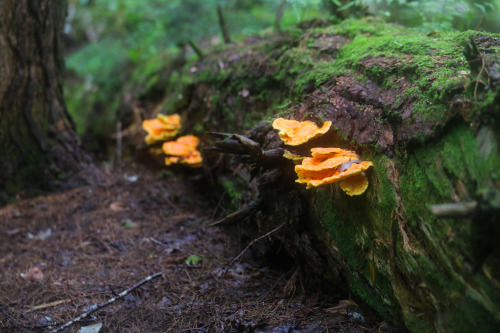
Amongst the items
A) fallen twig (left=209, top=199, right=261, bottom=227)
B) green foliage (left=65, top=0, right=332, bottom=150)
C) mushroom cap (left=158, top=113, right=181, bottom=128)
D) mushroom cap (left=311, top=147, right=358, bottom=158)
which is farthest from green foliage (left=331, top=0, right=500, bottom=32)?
mushroom cap (left=158, top=113, right=181, bottom=128)

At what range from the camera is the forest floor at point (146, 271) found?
2.89 m

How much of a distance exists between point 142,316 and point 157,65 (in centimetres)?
575

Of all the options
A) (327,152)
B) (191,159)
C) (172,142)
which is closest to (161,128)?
(172,142)

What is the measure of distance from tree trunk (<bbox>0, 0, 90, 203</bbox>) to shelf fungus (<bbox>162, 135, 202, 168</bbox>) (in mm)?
1958

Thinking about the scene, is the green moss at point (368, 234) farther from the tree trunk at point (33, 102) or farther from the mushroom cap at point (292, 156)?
the tree trunk at point (33, 102)

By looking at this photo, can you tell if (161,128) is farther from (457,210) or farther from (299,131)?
(457,210)

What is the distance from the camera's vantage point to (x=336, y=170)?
8.29ft

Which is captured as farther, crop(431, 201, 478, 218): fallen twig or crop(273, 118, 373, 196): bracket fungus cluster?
crop(273, 118, 373, 196): bracket fungus cluster

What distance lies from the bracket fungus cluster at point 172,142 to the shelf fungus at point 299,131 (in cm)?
234

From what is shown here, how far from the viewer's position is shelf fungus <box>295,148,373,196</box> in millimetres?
2430

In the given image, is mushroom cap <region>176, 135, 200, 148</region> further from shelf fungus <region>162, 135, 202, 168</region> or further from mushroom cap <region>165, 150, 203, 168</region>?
mushroom cap <region>165, 150, 203, 168</region>

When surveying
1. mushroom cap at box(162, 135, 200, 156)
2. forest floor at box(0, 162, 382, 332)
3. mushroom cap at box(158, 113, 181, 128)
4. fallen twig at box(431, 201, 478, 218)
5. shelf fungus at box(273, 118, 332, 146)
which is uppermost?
shelf fungus at box(273, 118, 332, 146)

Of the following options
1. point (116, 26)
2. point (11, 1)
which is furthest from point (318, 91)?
point (116, 26)

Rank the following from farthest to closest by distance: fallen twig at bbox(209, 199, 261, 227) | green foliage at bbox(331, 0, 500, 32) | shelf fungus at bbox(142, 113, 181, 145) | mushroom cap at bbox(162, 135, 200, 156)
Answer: shelf fungus at bbox(142, 113, 181, 145) < mushroom cap at bbox(162, 135, 200, 156) < green foliage at bbox(331, 0, 500, 32) < fallen twig at bbox(209, 199, 261, 227)
